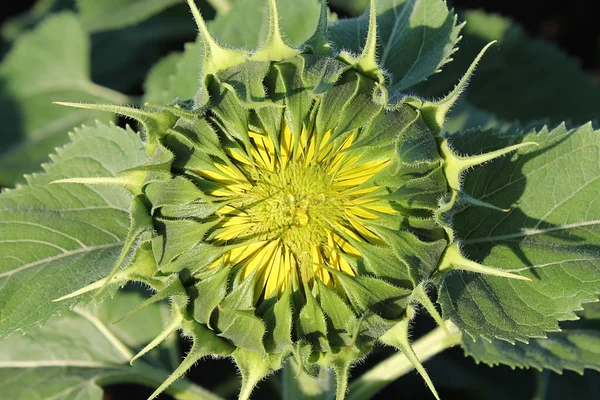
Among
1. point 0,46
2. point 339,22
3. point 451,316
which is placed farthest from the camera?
point 0,46

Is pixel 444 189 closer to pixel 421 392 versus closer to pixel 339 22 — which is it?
pixel 339 22

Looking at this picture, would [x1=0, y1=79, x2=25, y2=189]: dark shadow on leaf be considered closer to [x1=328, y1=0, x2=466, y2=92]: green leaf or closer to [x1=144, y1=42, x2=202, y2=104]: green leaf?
[x1=144, y1=42, x2=202, y2=104]: green leaf

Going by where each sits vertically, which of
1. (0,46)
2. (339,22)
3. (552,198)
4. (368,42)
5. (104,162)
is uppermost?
(0,46)

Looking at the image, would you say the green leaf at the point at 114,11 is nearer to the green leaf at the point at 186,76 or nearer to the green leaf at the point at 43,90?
the green leaf at the point at 43,90

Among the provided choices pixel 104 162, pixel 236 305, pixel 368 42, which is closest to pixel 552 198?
pixel 368 42

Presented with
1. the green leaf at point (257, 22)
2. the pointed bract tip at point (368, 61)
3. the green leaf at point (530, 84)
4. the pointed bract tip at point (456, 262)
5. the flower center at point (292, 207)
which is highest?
the green leaf at point (530, 84)

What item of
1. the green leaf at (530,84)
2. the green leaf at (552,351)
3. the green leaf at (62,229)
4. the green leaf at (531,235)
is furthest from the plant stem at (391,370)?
the green leaf at (530,84)

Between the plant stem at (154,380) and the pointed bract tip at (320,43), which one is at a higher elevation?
the pointed bract tip at (320,43)
